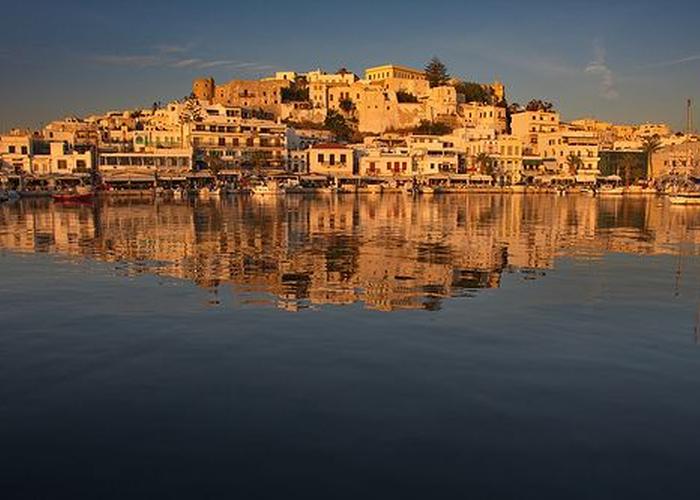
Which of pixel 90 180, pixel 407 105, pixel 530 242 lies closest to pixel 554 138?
pixel 407 105

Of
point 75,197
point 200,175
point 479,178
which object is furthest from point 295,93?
point 75,197

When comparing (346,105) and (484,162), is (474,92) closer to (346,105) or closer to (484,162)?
(346,105)

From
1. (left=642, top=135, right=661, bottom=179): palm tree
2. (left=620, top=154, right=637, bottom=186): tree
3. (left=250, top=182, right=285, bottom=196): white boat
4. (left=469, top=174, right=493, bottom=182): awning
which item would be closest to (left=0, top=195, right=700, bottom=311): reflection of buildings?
(left=250, top=182, right=285, bottom=196): white boat

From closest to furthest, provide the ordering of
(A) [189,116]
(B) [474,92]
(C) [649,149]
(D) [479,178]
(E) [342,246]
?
1. (E) [342,246]
2. (A) [189,116]
3. (D) [479,178]
4. (C) [649,149]
5. (B) [474,92]

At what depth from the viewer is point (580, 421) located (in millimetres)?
7863

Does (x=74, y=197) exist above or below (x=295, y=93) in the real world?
below

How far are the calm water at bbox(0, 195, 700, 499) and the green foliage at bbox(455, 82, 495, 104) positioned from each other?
130m

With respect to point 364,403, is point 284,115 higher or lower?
higher

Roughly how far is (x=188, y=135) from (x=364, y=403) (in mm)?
93689

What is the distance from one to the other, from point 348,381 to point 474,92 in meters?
145

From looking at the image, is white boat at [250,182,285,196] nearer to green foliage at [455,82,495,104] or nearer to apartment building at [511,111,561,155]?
apartment building at [511,111,561,155]

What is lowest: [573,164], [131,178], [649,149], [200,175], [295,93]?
[131,178]

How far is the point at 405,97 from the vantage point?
135625 millimetres

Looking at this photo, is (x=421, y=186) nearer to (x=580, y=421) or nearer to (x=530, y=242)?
(x=530, y=242)
